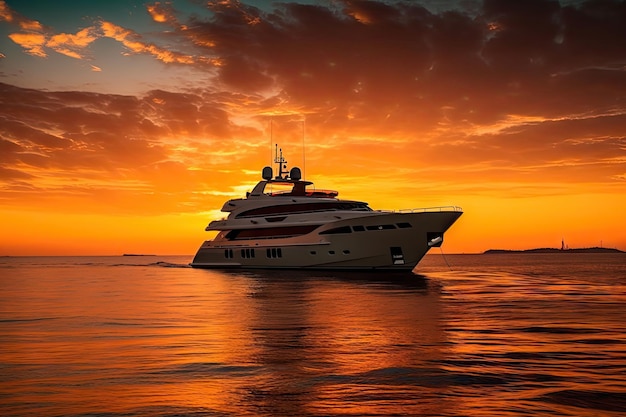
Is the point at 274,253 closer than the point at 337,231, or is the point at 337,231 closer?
the point at 337,231

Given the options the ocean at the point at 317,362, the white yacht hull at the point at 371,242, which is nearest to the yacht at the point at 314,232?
the white yacht hull at the point at 371,242

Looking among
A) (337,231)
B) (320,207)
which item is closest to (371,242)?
(337,231)

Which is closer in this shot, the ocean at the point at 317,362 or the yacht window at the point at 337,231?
the ocean at the point at 317,362

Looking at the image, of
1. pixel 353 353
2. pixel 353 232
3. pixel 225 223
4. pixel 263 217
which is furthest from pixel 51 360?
pixel 225 223

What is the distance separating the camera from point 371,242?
55.0 m

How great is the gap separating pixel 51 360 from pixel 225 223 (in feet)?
183

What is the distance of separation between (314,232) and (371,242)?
6281 millimetres

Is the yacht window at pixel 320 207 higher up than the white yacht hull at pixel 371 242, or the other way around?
the yacht window at pixel 320 207

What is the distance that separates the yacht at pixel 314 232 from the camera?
54.1 meters

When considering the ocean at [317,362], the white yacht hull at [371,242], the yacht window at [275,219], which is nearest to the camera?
the ocean at [317,362]

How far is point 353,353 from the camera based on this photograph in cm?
1517

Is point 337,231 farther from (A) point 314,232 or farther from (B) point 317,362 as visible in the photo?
(B) point 317,362

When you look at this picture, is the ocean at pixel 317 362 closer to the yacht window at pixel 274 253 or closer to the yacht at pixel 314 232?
the yacht at pixel 314 232

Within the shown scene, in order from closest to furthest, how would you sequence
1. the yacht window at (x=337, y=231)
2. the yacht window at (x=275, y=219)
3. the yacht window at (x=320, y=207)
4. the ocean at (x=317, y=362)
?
the ocean at (x=317, y=362), the yacht window at (x=337, y=231), the yacht window at (x=320, y=207), the yacht window at (x=275, y=219)
